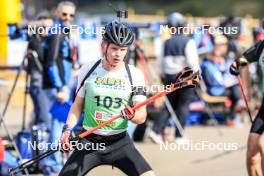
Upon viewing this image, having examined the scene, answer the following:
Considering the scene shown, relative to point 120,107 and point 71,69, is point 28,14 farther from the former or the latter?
point 120,107

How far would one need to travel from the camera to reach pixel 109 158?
245 inches

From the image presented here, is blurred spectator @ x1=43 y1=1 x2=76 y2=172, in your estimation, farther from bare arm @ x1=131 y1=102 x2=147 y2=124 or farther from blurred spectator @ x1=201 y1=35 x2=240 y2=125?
blurred spectator @ x1=201 y1=35 x2=240 y2=125

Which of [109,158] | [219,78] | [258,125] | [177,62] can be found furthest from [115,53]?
[219,78]

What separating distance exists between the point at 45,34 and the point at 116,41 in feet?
11.0

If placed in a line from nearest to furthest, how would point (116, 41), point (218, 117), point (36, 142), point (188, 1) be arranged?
point (116, 41) → point (36, 142) → point (218, 117) → point (188, 1)

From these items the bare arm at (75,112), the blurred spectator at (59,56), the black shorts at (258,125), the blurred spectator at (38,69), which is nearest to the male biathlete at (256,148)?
the black shorts at (258,125)

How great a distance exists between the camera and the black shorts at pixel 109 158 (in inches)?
239

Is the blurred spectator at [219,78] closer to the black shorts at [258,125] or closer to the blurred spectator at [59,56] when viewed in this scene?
the blurred spectator at [59,56]

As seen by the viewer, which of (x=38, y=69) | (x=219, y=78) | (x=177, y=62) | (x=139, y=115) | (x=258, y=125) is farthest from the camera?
(x=219, y=78)

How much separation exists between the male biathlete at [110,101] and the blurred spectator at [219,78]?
749 centimetres

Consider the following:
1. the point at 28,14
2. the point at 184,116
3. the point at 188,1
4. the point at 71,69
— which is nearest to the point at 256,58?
the point at 71,69

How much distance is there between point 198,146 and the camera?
1137 centimetres

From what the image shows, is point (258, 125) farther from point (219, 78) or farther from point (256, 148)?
point (219, 78)

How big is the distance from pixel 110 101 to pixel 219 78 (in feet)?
25.1
